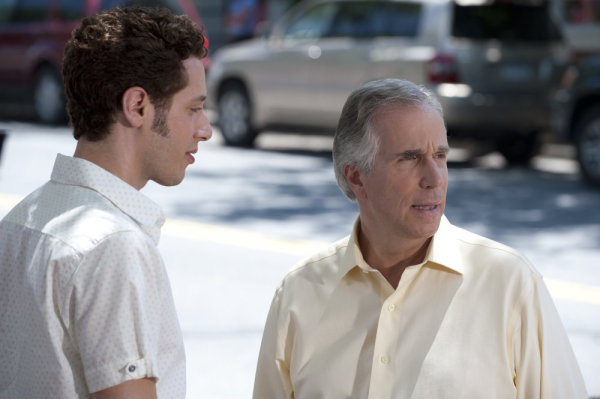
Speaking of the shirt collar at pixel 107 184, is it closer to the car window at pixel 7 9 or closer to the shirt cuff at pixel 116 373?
the shirt cuff at pixel 116 373

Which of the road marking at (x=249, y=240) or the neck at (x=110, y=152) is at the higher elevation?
the neck at (x=110, y=152)

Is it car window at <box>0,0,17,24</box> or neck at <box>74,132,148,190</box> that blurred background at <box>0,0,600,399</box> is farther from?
neck at <box>74,132,148,190</box>

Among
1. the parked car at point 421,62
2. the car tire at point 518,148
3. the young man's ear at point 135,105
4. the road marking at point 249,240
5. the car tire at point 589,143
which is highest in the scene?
the young man's ear at point 135,105

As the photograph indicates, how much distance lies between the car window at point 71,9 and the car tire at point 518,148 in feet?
21.9

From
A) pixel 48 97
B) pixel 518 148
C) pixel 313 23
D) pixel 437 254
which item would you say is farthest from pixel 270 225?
pixel 48 97

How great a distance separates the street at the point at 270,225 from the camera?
5840mm

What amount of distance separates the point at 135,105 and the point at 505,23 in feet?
36.2

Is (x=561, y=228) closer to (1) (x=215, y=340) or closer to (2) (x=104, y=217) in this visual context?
(1) (x=215, y=340)

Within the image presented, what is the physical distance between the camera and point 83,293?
2010 millimetres

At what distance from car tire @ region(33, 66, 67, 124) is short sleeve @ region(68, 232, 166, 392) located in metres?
15.5

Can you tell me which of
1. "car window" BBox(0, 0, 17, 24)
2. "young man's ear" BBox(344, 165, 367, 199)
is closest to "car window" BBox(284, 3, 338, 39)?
"car window" BBox(0, 0, 17, 24)

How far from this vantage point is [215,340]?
579cm

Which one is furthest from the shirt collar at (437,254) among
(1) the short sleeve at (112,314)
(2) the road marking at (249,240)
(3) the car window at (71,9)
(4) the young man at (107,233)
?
(3) the car window at (71,9)

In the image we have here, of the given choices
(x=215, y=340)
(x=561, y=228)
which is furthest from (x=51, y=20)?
(x=215, y=340)
